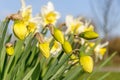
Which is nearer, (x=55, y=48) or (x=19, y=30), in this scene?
(x=19, y=30)

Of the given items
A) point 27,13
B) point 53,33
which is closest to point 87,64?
point 53,33

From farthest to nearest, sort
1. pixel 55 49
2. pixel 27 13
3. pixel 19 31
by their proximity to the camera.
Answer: pixel 55 49, pixel 27 13, pixel 19 31

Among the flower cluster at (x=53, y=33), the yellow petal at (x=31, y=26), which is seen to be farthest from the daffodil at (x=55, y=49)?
the yellow petal at (x=31, y=26)

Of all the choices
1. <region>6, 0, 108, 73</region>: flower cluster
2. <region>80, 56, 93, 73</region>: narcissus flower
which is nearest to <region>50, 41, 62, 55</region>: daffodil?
<region>6, 0, 108, 73</region>: flower cluster

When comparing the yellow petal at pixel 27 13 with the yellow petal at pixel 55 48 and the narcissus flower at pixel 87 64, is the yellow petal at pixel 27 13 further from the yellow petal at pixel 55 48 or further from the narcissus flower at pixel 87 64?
the narcissus flower at pixel 87 64

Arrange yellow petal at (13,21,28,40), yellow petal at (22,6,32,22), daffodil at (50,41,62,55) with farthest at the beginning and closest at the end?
daffodil at (50,41,62,55) → yellow petal at (22,6,32,22) → yellow petal at (13,21,28,40)

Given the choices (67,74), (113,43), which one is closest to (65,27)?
(67,74)

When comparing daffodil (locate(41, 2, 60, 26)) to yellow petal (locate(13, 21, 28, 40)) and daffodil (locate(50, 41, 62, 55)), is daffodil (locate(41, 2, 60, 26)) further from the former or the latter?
yellow petal (locate(13, 21, 28, 40))

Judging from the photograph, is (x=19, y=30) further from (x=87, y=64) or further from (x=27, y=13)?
(x=27, y=13)
